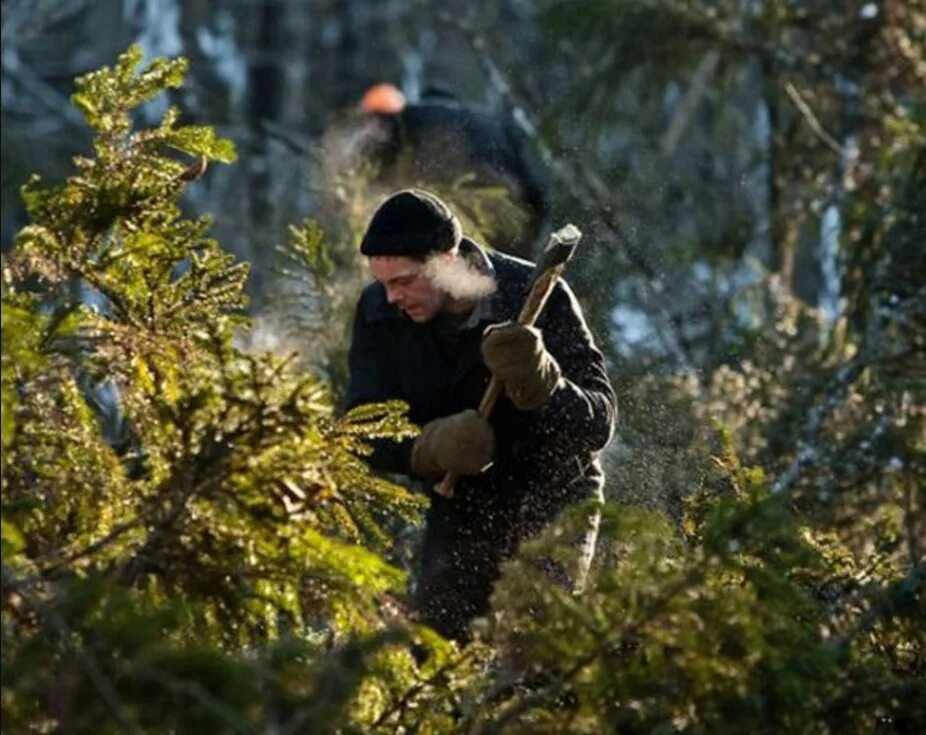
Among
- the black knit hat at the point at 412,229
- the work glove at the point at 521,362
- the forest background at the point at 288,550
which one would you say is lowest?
the forest background at the point at 288,550

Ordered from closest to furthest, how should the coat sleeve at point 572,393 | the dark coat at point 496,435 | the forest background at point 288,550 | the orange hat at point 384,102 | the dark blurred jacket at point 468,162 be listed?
the forest background at point 288,550 < the coat sleeve at point 572,393 < the dark coat at point 496,435 < the dark blurred jacket at point 468,162 < the orange hat at point 384,102

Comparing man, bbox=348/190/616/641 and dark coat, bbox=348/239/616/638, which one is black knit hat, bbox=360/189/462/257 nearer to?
man, bbox=348/190/616/641

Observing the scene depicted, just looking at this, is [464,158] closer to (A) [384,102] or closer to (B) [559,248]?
(A) [384,102]

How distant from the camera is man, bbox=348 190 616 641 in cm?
813

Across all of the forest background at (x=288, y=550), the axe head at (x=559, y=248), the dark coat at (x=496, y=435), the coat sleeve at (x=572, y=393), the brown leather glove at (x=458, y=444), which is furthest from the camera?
the dark coat at (x=496, y=435)

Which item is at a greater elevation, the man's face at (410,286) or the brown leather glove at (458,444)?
the man's face at (410,286)

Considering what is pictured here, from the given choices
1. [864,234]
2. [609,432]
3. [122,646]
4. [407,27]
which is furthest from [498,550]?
[407,27]

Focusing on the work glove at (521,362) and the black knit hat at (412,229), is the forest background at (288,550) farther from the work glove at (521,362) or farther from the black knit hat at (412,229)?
the black knit hat at (412,229)

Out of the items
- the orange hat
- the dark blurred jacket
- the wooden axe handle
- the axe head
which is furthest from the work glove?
the orange hat

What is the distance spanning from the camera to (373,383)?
8.39 m

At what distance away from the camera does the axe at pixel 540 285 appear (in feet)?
24.3

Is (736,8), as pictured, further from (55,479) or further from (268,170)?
(55,479)

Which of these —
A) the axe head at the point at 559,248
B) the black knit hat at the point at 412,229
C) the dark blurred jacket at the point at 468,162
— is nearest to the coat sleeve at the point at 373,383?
the black knit hat at the point at 412,229

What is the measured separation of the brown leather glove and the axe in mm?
49
